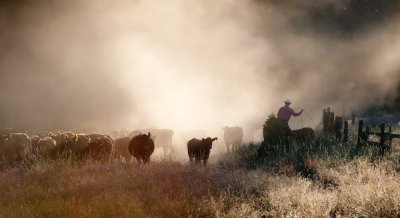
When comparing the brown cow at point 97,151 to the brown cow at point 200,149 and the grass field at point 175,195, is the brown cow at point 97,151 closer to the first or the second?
the grass field at point 175,195

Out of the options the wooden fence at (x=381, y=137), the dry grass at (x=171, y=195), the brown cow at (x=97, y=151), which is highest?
the wooden fence at (x=381, y=137)

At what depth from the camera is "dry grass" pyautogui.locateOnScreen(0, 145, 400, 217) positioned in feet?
16.5

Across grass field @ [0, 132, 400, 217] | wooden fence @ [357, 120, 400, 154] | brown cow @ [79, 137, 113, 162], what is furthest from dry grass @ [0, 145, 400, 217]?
wooden fence @ [357, 120, 400, 154]

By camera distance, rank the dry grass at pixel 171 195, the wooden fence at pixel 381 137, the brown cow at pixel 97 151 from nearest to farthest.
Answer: the dry grass at pixel 171 195 → the brown cow at pixel 97 151 → the wooden fence at pixel 381 137

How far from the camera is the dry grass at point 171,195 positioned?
5020 millimetres

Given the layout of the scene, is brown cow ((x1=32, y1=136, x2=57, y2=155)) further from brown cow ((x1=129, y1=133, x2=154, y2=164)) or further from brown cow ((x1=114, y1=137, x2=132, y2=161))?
brown cow ((x1=129, y1=133, x2=154, y2=164))

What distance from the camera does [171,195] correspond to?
6.11 meters

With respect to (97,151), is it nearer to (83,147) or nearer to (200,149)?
(83,147)

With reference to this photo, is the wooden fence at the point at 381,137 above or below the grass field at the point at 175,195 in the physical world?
above

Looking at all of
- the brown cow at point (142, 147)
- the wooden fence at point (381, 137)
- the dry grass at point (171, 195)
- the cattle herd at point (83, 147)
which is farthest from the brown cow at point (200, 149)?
the wooden fence at point (381, 137)

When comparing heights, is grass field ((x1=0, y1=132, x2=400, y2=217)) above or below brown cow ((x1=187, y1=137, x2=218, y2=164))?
below

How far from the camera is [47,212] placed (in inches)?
193

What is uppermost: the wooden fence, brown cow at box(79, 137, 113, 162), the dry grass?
the wooden fence

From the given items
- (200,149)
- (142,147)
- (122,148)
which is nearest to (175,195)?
(142,147)
